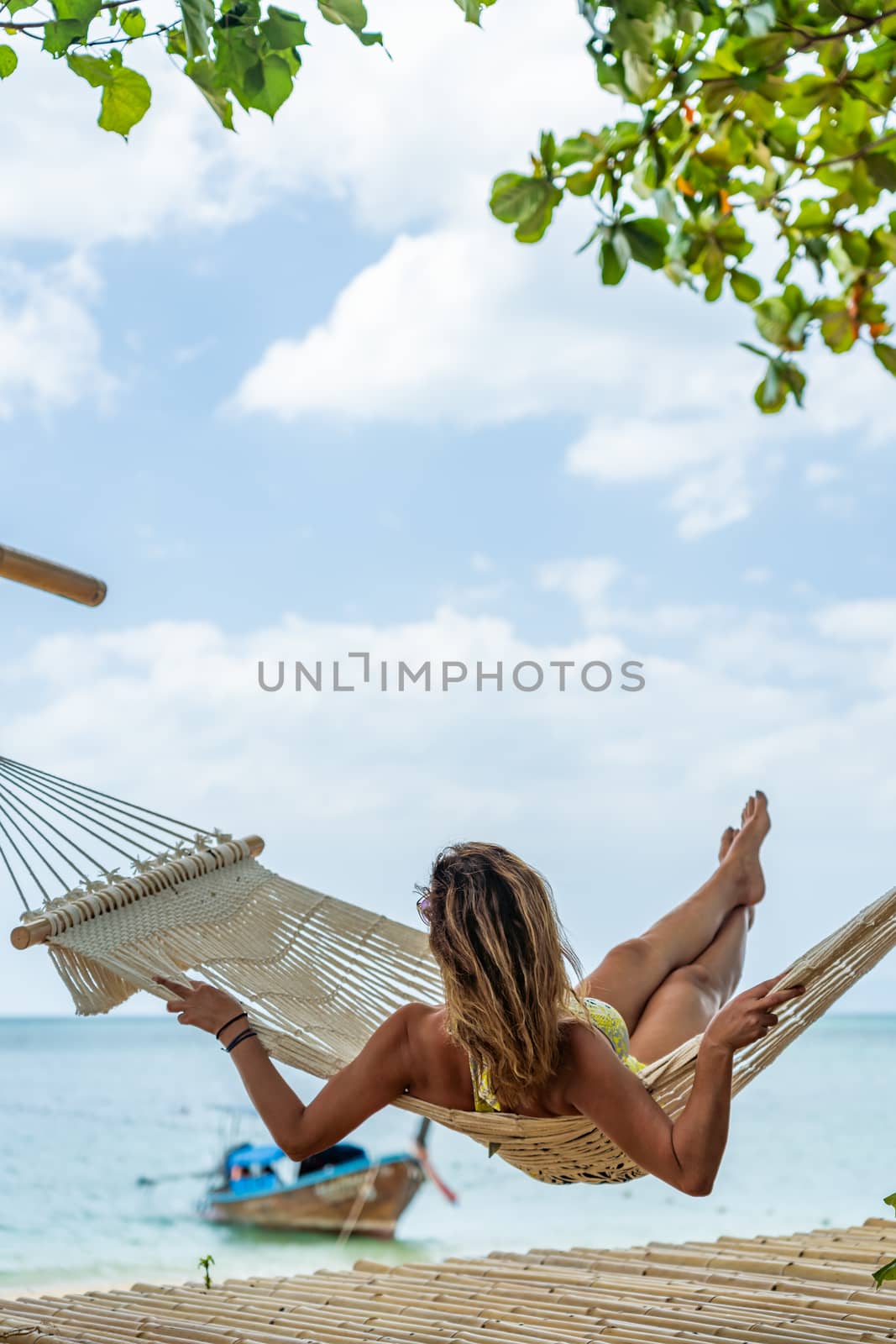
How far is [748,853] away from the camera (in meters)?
2.50

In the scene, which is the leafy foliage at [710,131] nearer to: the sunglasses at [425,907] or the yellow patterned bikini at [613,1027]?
the sunglasses at [425,907]

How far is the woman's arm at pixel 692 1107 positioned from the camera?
1345mm

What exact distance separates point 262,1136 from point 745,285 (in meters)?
15.1

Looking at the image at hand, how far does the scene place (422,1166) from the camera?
13062 mm

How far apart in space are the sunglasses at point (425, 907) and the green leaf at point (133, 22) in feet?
3.46

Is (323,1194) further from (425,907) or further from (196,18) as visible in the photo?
(196,18)

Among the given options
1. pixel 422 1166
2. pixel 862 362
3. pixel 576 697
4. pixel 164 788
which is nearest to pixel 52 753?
pixel 164 788

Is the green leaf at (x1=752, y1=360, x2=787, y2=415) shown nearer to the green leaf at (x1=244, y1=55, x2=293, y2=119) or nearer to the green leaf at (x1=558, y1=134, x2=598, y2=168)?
the green leaf at (x1=558, y1=134, x2=598, y2=168)

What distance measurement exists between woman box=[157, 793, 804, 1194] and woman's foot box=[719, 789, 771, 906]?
3.04 ft

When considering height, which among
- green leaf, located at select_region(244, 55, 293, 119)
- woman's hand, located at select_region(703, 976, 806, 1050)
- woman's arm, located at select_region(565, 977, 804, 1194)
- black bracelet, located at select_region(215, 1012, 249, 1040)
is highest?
green leaf, located at select_region(244, 55, 293, 119)

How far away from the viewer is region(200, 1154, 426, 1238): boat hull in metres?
11.3

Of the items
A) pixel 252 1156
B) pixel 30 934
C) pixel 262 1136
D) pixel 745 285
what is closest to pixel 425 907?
pixel 30 934

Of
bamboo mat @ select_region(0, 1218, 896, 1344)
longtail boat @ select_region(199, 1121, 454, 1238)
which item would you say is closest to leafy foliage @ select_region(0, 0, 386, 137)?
bamboo mat @ select_region(0, 1218, 896, 1344)

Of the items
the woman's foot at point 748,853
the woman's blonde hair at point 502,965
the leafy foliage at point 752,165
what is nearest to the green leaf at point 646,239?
the leafy foliage at point 752,165
